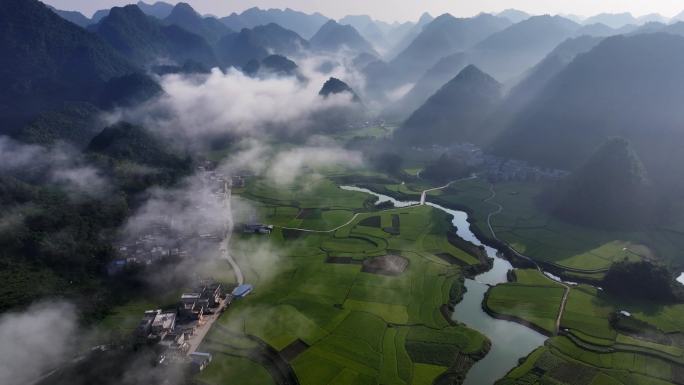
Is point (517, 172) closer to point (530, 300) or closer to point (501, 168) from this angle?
point (501, 168)

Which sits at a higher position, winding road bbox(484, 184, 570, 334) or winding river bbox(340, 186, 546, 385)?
winding road bbox(484, 184, 570, 334)

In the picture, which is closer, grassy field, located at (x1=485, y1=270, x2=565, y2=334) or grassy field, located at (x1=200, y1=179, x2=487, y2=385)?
grassy field, located at (x1=200, y1=179, x2=487, y2=385)

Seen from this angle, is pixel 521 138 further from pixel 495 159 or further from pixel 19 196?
pixel 19 196

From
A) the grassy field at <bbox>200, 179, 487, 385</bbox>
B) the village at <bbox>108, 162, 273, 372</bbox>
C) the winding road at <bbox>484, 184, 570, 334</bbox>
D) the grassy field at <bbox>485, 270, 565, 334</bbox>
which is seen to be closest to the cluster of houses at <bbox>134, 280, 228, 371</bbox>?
the village at <bbox>108, 162, 273, 372</bbox>

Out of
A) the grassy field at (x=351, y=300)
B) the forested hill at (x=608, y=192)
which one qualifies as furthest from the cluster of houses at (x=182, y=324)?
the forested hill at (x=608, y=192)

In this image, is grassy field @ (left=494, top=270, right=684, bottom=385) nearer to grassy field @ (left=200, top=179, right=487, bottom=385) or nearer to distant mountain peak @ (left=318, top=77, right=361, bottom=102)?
grassy field @ (left=200, top=179, right=487, bottom=385)

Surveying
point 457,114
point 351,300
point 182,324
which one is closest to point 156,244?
point 182,324

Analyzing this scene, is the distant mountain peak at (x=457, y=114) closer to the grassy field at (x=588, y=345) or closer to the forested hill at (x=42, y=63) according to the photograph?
the grassy field at (x=588, y=345)
